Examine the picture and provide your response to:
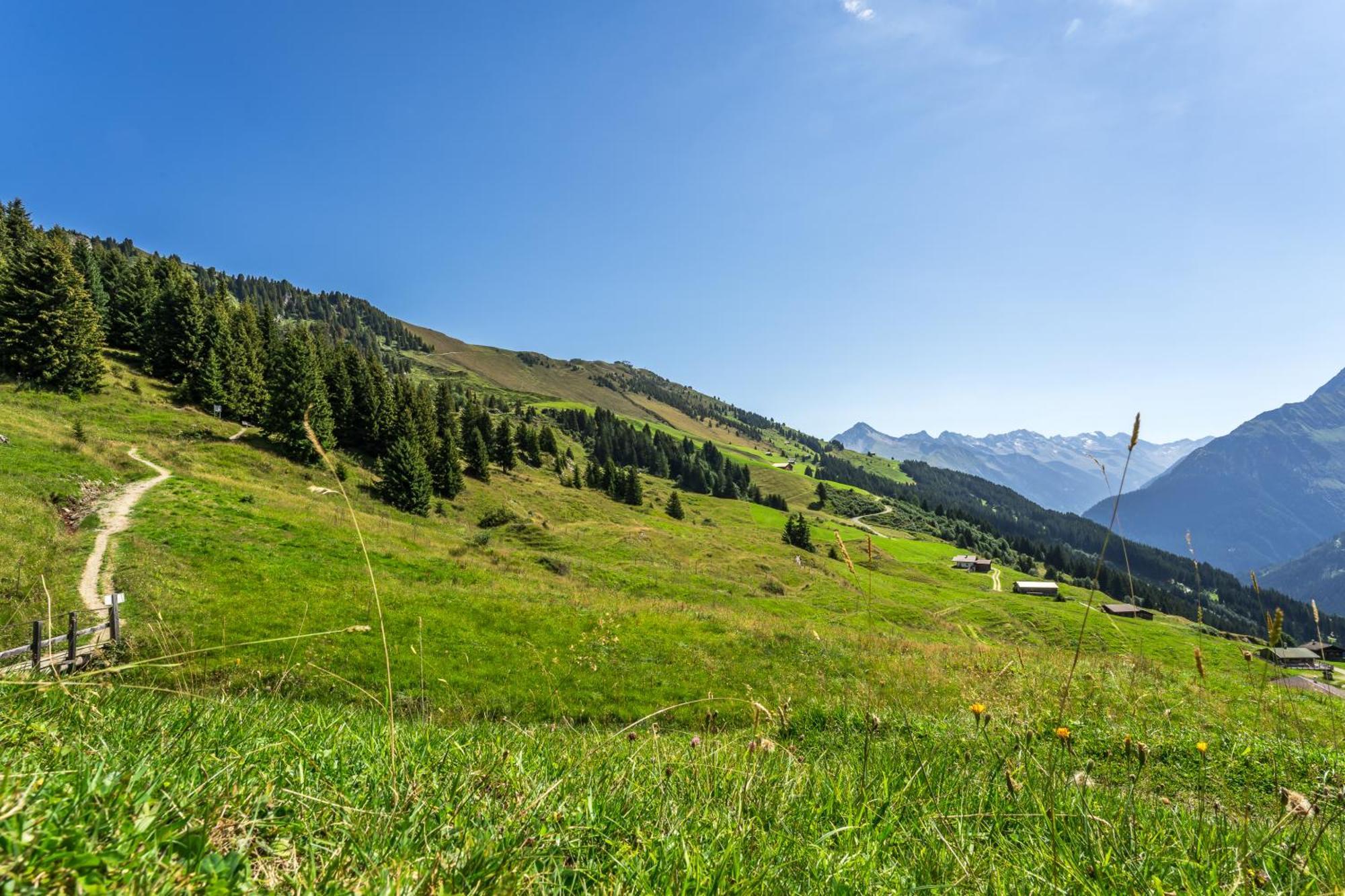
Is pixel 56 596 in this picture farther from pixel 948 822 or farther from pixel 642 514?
pixel 642 514

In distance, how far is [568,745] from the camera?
4.30 meters

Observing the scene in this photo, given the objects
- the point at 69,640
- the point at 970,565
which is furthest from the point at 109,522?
the point at 970,565

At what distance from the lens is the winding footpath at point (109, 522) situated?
17.4m

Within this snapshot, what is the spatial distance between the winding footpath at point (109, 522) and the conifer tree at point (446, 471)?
24.6 meters

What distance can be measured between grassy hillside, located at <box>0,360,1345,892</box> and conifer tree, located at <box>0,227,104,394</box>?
2283cm

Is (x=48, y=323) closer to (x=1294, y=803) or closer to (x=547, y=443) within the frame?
(x=547, y=443)

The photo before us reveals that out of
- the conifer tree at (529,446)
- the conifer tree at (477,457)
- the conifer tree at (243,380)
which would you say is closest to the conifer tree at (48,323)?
the conifer tree at (243,380)

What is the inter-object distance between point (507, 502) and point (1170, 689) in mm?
59304

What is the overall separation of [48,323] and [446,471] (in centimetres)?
3335

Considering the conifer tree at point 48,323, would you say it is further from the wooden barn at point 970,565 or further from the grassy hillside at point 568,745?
the wooden barn at point 970,565

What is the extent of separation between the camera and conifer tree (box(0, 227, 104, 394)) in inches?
1793

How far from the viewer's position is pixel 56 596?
16.2 meters

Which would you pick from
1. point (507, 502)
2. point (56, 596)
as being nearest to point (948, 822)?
point (56, 596)

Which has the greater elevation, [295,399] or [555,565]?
[295,399]
